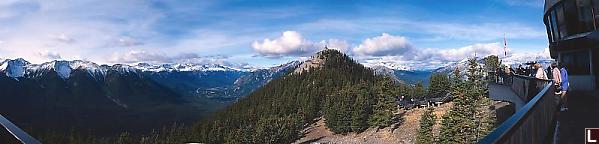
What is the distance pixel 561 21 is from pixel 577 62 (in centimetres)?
318

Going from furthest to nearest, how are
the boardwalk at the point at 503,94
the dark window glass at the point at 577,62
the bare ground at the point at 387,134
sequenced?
the bare ground at the point at 387,134, the dark window glass at the point at 577,62, the boardwalk at the point at 503,94

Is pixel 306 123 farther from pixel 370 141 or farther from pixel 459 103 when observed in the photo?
pixel 459 103

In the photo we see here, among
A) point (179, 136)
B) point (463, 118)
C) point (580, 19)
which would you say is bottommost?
point (179, 136)

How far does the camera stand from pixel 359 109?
129875 mm

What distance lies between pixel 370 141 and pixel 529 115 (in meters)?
103

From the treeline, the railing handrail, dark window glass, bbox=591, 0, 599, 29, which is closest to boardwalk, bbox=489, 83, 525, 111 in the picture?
dark window glass, bbox=591, 0, 599, 29

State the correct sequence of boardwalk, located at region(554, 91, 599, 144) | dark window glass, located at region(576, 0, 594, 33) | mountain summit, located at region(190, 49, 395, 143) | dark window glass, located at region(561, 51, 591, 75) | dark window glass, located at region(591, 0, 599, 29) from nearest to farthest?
boardwalk, located at region(554, 91, 599, 144) → dark window glass, located at region(591, 0, 599, 29) → dark window glass, located at region(576, 0, 594, 33) → dark window glass, located at region(561, 51, 591, 75) → mountain summit, located at region(190, 49, 395, 143)

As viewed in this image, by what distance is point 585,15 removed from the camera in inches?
1305

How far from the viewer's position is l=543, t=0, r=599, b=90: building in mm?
32750

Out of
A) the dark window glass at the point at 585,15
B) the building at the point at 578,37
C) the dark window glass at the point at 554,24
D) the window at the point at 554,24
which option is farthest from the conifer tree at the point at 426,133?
the dark window glass at the point at 585,15

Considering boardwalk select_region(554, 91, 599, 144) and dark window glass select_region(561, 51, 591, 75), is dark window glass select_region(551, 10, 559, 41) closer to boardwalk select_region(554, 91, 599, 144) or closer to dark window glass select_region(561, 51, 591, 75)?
dark window glass select_region(561, 51, 591, 75)

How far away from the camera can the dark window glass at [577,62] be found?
36.2 meters

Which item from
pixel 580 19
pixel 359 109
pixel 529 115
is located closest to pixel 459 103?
pixel 580 19

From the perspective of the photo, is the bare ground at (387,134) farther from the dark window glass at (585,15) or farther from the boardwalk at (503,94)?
the dark window glass at (585,15)
